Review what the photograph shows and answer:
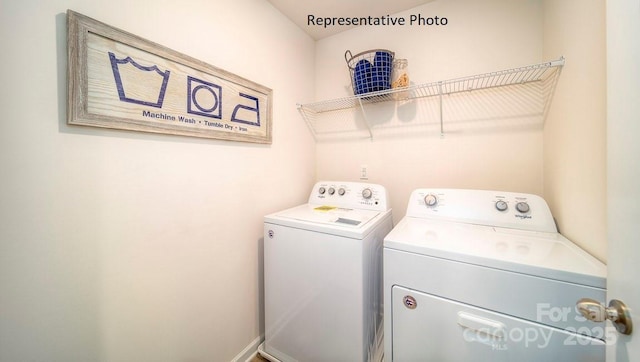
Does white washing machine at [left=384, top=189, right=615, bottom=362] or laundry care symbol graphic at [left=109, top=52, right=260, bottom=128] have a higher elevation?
laundry care symbol graphic at [left=109, top=52, right=260, bottom=128]

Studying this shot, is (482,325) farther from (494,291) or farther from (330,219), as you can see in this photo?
(330,219)

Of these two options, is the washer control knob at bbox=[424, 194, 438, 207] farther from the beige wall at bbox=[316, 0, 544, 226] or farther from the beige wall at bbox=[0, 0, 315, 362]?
the beige wall at bbox=[0, 0, 315, 362]

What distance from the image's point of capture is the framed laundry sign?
781 millimetres

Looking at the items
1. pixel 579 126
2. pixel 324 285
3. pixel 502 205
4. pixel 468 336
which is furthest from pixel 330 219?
pixel 579 126

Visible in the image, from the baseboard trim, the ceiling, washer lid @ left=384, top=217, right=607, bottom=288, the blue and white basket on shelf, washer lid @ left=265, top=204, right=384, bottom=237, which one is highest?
the ceiling

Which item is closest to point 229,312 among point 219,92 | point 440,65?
point 219,92

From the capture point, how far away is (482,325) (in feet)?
2.58

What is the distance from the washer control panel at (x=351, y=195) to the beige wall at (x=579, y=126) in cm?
88

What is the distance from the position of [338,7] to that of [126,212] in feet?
6.23

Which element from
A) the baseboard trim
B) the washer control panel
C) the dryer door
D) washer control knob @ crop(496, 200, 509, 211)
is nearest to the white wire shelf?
the washer control panel

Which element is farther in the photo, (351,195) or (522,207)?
(351,195)

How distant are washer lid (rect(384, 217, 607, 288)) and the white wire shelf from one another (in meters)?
0.78

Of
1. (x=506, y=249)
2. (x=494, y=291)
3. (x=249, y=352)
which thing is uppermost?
(x=506, y=249)

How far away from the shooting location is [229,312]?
1.33m
